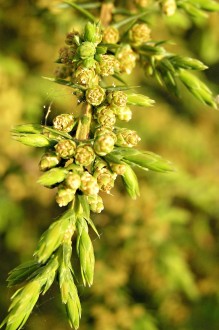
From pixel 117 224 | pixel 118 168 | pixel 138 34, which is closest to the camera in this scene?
pixel 118 168

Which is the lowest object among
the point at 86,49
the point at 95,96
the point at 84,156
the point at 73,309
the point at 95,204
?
the point at 73,309

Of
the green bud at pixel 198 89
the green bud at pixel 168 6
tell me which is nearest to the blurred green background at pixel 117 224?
the green bud at pixel 168 6

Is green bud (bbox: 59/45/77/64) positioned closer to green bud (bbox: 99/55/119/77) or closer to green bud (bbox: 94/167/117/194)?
green bud (bbox: 99/55/119/77)

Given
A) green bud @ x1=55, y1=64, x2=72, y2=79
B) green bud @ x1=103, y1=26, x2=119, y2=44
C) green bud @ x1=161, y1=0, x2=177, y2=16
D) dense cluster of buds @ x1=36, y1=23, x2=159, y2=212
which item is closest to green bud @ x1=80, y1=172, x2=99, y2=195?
dense cluster of buds @ x1=36, y1=23, x2=159, y2=212

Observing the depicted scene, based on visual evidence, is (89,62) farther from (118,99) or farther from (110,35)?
(110,35)

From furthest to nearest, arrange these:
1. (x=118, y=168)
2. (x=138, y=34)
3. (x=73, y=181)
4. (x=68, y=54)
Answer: (x=138, y=34)
(x=68, y=54)
(x=118, y=168)
(x=73, y=181)

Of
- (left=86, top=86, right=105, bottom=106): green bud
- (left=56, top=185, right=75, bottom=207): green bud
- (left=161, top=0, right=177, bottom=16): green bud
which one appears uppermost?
(left=161, top=0, right=177, bottom=16): green bud

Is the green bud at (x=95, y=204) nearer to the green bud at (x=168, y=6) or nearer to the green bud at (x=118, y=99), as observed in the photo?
the green bud at (x=118, y=99)

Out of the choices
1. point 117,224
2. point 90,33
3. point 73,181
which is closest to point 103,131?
point 73,181
